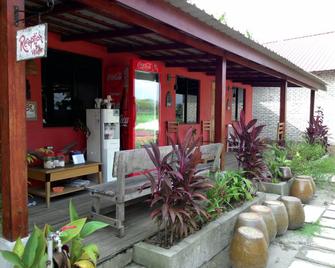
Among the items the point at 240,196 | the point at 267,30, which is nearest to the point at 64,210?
the point at 240,196

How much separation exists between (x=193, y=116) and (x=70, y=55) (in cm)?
488

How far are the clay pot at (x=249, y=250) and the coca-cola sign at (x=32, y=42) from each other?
262 cm

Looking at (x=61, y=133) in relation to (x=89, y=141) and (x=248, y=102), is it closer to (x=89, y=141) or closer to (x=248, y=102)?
(x=89, y=141)

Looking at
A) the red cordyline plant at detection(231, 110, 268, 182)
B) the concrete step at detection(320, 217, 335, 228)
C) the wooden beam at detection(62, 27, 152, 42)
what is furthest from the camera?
the red cordyline plant at detection(231, 110, 268, 182)

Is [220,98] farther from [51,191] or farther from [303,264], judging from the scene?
[51,191]

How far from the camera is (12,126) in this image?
2.43 m

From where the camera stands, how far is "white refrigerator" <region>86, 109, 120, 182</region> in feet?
18.3

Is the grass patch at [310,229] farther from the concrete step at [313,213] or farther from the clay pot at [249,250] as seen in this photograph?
the clay pot at [249,250]

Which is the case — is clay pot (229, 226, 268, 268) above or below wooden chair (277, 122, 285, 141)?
below

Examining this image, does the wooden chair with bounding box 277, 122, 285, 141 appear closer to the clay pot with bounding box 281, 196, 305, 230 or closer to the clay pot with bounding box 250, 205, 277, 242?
the clay pot with bounding box 281, 196, 305, 230

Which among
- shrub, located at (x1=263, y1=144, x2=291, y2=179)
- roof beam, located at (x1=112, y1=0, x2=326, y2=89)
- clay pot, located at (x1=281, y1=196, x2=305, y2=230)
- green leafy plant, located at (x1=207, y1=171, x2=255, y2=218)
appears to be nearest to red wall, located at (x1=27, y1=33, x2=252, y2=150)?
roof beam, located at (x1=112, y1=0, x2=326, y2=89)

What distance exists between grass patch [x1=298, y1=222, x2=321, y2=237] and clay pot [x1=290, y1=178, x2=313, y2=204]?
90 centimetres

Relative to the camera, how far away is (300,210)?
4723mm

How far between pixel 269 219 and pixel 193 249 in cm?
134
